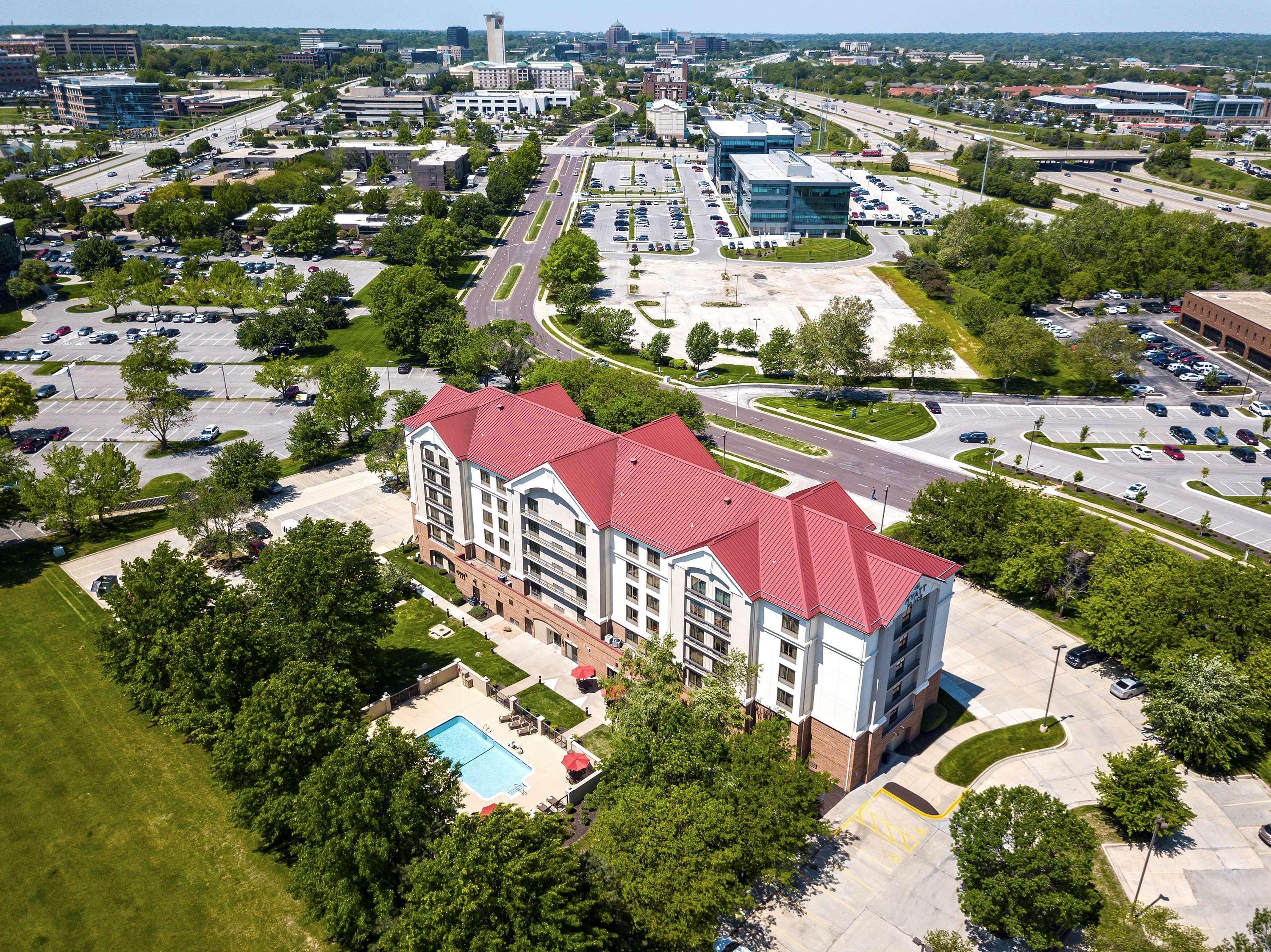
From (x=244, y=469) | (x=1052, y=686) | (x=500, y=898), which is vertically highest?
(x=500, y=898)

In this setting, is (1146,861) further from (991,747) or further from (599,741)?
(599,741)

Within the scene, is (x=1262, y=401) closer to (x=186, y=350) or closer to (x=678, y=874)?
(x=678, y=874)

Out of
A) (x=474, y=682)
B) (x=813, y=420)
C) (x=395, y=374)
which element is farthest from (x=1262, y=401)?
(x=395, y=374)

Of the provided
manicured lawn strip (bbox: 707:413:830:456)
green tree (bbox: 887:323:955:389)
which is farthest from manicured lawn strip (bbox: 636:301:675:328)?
green tree (bbox: 887:323:955:389)

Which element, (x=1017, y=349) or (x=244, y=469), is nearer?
(x=244, y=469)

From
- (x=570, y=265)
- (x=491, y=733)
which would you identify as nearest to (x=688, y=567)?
(x=491, y=733)

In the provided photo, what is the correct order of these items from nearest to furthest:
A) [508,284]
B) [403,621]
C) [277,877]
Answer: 1. [277,877]
2. [403,621]
3. [508,284]

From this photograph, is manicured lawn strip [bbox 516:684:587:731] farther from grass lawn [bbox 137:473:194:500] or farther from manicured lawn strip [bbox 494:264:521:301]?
manicured lawn strip [bbox 494:264:521:301]

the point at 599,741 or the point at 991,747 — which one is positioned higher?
the point at 991,747

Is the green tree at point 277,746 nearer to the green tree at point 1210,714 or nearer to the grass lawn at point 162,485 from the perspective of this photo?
the grass lawn at point 162,485
